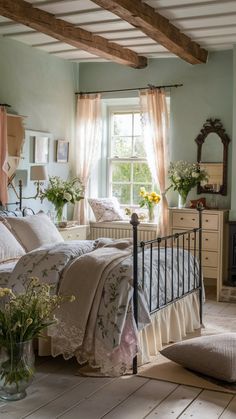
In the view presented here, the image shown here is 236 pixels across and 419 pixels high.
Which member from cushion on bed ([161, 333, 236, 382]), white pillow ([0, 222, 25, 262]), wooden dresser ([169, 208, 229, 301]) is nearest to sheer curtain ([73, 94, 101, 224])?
wooden dresser ([169, 208, 229, 301])

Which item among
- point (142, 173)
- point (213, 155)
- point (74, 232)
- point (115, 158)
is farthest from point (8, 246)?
point (115, 158)

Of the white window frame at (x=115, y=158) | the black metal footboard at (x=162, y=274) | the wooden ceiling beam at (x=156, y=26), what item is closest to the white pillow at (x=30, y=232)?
the black metal footboard at (x=162, y=274)

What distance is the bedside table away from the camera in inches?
253

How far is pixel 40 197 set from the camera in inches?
259

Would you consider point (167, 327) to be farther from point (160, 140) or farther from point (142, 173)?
point (142, 173)

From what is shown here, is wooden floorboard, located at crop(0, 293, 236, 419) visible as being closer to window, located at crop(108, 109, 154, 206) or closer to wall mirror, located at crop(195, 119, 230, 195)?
wall mirror, located at crop(195, 119, 230, 195)

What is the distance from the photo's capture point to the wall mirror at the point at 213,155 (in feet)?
21.7

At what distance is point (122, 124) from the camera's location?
7621 mm

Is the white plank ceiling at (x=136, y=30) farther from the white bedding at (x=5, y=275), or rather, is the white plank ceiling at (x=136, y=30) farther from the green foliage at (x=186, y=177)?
the white bedding at (x=5, y=275)

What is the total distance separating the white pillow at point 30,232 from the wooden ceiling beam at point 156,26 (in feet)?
6.47

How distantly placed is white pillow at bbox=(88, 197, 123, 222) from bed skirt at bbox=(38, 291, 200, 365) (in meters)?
2.74

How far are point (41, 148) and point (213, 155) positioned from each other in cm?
211

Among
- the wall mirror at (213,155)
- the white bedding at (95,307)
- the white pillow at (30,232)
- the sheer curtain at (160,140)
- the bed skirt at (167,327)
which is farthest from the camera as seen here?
the sheer curtain at (160,140)

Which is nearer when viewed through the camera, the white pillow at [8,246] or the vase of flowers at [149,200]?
the white pillow at [8,246]
